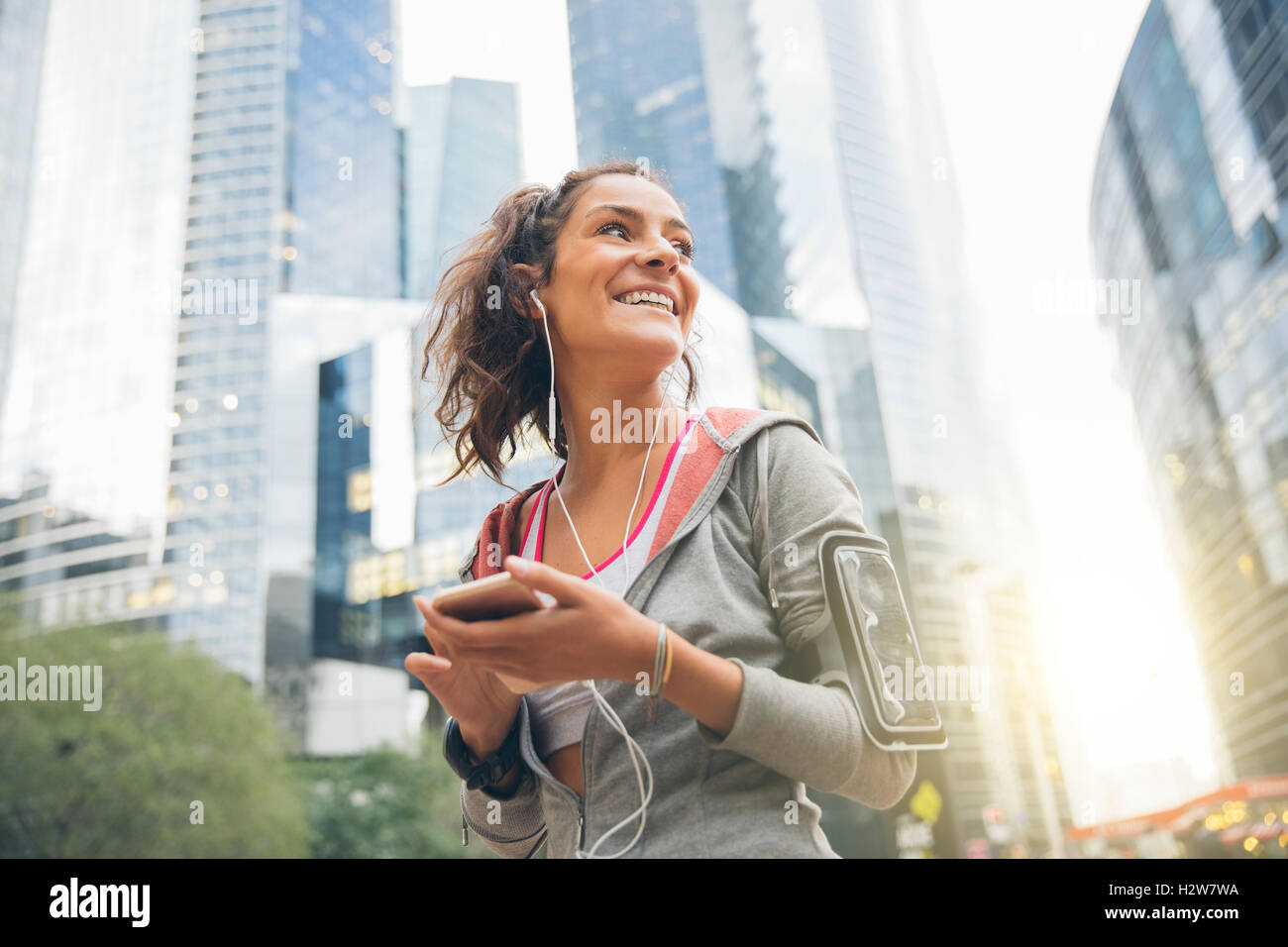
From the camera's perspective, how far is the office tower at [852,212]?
47.1 m

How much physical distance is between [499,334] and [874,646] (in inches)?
38.8

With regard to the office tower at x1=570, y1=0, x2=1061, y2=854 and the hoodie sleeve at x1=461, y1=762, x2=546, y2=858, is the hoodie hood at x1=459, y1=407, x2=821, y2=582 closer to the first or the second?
the hoodie sleeve at x1=461, y1=762, x2=546, y2=858

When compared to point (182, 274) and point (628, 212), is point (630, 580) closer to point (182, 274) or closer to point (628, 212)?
point (628, 212)

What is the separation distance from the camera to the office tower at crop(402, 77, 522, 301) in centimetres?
5184

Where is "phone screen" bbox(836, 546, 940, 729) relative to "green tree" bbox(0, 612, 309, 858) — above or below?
below

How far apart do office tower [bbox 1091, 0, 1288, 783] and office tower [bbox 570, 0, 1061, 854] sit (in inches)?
520

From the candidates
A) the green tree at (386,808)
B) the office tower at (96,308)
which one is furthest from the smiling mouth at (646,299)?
the office tower at (96,308)

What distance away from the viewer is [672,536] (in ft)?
4.02

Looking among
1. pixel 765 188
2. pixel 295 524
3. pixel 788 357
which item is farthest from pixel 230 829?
pixel 765 188

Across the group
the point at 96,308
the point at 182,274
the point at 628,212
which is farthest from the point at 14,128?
the point at 628,212

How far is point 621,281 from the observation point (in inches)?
56.3

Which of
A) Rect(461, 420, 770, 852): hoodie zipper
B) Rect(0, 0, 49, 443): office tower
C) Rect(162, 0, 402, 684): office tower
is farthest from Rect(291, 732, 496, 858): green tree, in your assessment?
Rect(0, 0, 49, 443): office tower
